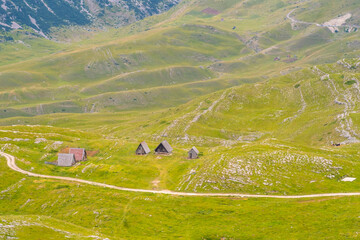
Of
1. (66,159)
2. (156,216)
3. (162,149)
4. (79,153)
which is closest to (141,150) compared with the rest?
(162,149)

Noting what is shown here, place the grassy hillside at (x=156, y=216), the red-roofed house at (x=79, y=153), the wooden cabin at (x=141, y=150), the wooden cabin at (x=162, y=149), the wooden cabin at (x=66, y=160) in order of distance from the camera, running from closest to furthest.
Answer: the grassy hillside at (x=156, y=216) < the wooden cabin at (x=66, y=160) < the red-roofed house at (x=79, y=153) < the wooden cabin at (x=162, y=149) < the wooden cabin at (x=141, y=150)

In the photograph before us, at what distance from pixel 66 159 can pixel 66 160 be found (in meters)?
0.39

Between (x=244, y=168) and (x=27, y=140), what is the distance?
299 ft

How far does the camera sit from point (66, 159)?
11900 centimetres

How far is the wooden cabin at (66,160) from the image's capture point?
118m

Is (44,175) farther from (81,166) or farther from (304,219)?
(304,219)

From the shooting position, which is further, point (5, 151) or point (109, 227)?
point (5, 151)

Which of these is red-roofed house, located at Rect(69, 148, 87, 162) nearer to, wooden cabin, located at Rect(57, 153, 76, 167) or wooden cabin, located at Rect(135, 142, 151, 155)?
wooden cabin, located at Rect(57, 153, 76, 167)

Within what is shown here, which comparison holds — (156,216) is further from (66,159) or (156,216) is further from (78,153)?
(78,153)

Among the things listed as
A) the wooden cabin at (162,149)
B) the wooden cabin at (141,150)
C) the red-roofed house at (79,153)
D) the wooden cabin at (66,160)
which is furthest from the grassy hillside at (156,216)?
the wooden cabin at (162,149)

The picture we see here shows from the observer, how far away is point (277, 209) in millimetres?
75938

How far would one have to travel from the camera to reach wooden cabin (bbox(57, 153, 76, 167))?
11831 cm

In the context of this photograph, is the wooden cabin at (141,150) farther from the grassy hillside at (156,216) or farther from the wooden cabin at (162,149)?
the grassy hillside at (156,216)

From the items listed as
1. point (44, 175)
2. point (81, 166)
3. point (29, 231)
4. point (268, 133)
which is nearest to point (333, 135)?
point (268, 133)
